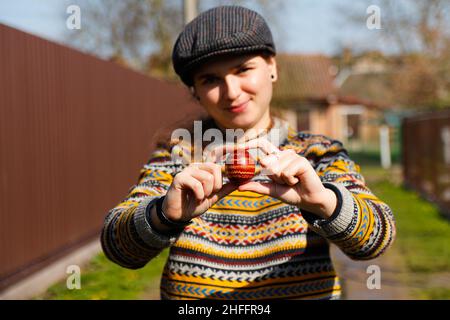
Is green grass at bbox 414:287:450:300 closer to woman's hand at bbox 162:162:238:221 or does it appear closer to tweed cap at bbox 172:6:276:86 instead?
tweed cap at bbox 172:6:276:86

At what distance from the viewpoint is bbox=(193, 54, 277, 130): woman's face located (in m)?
2.06

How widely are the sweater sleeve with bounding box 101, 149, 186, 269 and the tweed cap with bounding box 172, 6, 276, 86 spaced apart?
1.14ft

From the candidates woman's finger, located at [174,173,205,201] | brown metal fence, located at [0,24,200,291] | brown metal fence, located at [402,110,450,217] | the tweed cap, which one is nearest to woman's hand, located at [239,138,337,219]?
woman's finger, located at [174,173,205,201]

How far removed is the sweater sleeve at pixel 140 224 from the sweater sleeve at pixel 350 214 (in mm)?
458

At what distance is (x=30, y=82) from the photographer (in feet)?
19.8

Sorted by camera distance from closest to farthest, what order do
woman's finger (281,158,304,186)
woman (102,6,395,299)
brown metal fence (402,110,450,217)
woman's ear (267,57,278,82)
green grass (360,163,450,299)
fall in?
woman's finger (281,158,304,186) → woman (102,6,395,299) → woman's ear (267,57,278,82) → green grass (360,163,450,299) → brown metal fence (402,110,450,217)

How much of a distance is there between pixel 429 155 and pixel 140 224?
38.9 ft

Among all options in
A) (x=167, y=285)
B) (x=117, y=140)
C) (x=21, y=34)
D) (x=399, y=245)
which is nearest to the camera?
(x=167, y=285)

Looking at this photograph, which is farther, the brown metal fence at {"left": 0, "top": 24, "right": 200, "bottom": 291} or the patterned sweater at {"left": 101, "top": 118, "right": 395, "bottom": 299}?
the brown metal fence at {"left": 0, "top": 24, "right": 200, "bottom": 291}
